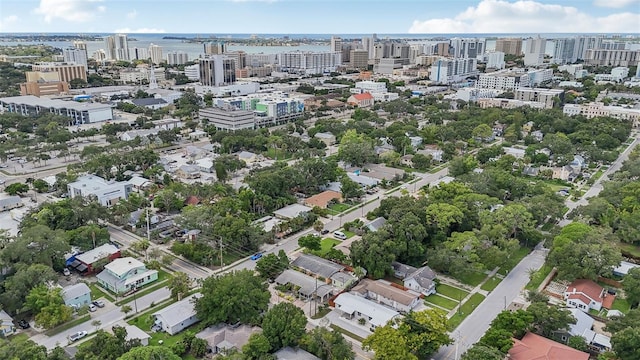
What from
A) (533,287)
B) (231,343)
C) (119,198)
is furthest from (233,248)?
(533,287)

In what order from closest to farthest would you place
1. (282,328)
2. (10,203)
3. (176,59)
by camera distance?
(282,328), (10,203), (176,59)

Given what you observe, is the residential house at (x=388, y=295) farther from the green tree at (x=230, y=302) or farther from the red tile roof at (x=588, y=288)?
the red tile roof at (x=588, y=288)

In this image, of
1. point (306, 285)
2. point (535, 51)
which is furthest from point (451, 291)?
point (535, 51)

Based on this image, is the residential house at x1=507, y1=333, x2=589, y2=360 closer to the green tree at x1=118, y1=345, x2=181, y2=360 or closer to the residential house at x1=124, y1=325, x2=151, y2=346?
the green tree at x1=118, y1=345, x2=181, y2=360

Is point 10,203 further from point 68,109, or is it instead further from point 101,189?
point 68,109

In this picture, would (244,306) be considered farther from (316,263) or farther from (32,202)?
(32,202)

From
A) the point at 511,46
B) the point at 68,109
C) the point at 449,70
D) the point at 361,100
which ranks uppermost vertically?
the point at 511,46

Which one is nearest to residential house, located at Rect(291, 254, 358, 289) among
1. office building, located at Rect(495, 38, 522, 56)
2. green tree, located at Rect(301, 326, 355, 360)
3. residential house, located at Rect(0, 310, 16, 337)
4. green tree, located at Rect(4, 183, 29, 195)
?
green tree, located at Rect(301, 326, 355, 360)
